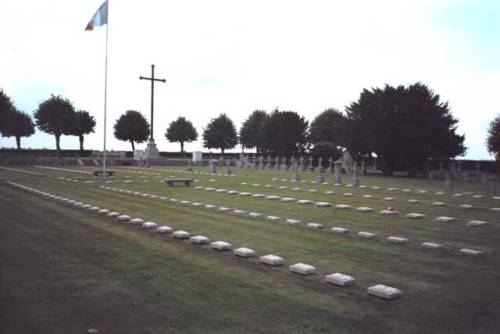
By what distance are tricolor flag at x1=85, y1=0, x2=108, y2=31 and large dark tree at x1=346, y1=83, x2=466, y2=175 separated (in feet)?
67.2

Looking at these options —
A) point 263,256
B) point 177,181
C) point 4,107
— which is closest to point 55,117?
point 4,107

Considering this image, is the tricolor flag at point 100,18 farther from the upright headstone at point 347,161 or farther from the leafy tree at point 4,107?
the leafy tree at point 4,107

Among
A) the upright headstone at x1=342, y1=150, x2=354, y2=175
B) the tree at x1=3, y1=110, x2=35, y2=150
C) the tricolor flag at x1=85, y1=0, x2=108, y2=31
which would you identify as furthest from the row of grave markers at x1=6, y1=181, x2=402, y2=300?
the tree at x1=3, y1=110, x2=35, y2=150

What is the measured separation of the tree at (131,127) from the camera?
7281 cm

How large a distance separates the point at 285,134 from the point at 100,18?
42009 millimetres

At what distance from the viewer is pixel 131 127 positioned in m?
72.9

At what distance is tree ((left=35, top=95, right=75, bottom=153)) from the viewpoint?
6288 cm

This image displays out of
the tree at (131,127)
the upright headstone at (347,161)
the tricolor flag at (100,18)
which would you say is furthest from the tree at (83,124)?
the tricolor flag at (100,18)

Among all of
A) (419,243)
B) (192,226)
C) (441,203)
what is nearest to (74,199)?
(192,226)

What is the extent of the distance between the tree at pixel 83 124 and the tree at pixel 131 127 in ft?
14.0

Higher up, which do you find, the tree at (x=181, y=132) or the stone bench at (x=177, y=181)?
the tree at (x=181, y=132)

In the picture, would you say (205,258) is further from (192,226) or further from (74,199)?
(74,199)

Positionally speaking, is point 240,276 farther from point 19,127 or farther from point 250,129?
point 250,129

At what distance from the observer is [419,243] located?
7.95 m
